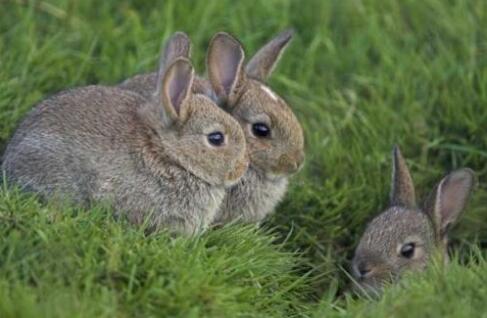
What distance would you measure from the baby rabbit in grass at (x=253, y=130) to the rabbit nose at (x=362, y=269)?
598 millimetres

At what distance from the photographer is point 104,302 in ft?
16.0

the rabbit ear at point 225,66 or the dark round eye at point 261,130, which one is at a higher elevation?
the rabbit ear at point 225,66

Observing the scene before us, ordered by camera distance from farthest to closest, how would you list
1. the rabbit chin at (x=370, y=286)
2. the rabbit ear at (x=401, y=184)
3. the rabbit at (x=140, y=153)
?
1. the rabbit ear at (x=401, y=184)
2. the rabbit chin at (x=370, y=286)
3. the rabbit at (x=140, y=153)

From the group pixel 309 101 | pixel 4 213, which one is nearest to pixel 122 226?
pixel 4 213

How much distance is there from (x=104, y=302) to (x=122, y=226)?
0.74 meters

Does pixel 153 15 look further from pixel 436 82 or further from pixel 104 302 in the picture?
pixel 104 302

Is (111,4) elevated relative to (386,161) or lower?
elevated

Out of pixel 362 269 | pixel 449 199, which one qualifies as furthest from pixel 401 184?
pixel 362 269

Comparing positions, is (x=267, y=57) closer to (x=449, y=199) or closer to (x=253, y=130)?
(x=253, y=130)

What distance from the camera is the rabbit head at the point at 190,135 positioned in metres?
5.82

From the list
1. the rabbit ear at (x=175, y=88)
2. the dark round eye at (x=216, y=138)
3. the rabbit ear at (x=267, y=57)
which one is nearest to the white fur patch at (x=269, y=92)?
the rabbit ear at (x=267, y=57)

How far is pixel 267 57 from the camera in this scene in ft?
22.1

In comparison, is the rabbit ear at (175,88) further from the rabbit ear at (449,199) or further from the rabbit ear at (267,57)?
the rabbit ear at (449,199)

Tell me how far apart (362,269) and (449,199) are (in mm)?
706
